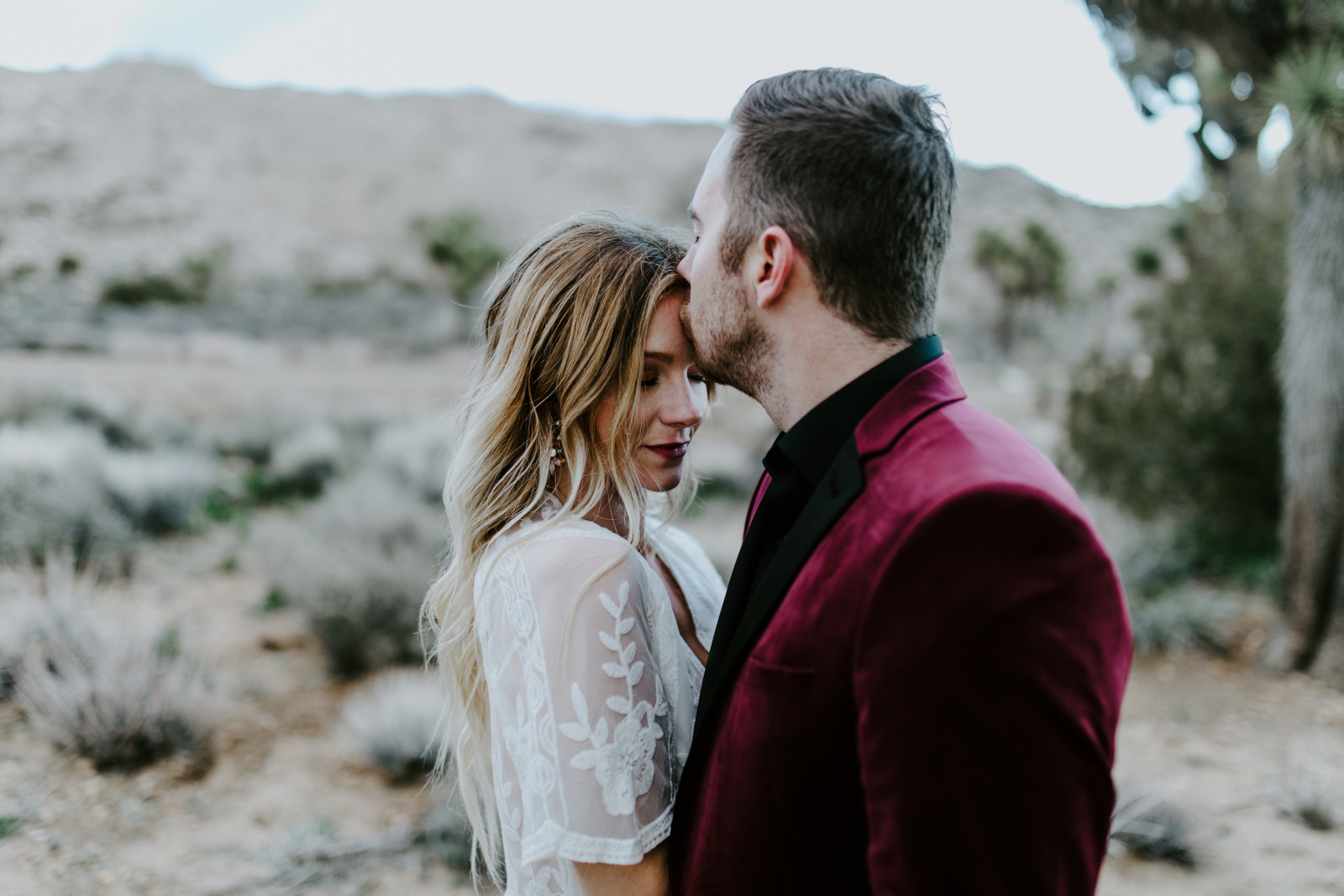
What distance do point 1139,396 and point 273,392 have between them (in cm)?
1455

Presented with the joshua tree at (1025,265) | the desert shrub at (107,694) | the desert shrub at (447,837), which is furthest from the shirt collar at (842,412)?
the joshua tree at (1025,265)

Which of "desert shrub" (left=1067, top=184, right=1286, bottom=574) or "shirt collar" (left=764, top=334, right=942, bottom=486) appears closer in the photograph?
"shirt collar" (left=764, top=334, right=942, bottom=486)

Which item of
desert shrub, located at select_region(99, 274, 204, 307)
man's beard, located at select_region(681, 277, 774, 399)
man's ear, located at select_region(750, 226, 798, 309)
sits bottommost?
desert shrub, located at select_region(99, 274, 204, 307)

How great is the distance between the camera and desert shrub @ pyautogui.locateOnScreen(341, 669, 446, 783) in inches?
196

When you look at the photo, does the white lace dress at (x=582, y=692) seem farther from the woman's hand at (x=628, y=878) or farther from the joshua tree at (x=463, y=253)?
the joshua tree at (x=463, y=253)

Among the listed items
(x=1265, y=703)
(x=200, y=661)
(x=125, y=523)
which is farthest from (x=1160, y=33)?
(x=125, y=523)

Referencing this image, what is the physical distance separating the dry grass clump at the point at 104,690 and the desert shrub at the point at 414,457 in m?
4.13

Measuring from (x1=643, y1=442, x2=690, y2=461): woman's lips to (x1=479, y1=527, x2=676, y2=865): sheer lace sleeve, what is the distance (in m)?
0.32

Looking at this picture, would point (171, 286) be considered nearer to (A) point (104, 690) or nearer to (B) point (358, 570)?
(B) point (358, 570)

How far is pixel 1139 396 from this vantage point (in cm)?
970

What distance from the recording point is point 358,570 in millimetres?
6320

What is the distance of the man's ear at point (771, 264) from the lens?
4.67ft

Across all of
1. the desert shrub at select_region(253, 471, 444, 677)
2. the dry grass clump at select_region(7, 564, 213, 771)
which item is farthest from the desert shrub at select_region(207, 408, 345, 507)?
the dry grass clump at select_region(7, 564, 213, 771)

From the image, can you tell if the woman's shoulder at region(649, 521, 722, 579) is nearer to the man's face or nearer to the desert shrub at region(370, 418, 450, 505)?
the man's face
